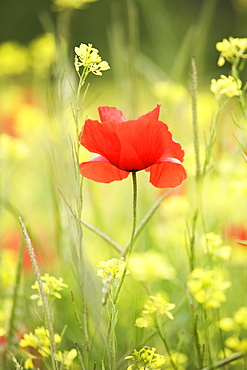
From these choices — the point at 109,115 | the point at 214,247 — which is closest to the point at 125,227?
the point at 214,247

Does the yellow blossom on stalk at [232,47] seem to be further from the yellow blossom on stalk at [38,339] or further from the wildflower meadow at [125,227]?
the yellow blossom on stalk at [38,339]

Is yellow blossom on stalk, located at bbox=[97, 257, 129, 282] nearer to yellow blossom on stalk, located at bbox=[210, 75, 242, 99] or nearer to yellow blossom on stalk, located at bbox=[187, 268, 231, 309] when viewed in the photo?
yellow blossom on stalk, located at bbox=[187, 268, 231, 309]

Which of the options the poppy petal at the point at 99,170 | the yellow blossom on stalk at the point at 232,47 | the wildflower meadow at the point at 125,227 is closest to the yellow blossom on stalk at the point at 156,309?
the wildflower meadow at the point at 125,227

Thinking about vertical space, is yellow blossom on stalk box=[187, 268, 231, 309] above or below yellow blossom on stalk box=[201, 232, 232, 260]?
below

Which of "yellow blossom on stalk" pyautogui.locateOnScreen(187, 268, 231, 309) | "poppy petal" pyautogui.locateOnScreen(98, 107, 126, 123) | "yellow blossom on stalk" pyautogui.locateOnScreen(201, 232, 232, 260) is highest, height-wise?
"poppy petal" pyautogui.locateOnScreen(98, 107, 126, 123)

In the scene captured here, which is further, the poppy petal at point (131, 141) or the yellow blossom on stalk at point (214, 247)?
the yellow blossom on stalk at point (214, 247)

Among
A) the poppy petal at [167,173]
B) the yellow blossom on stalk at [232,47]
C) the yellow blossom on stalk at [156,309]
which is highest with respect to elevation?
the yellow blossom on stalk at [232,47]

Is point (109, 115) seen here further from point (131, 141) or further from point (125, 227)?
point (125, 227)

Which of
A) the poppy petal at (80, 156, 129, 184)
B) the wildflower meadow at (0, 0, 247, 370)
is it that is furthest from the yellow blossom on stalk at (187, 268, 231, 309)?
the poppy petal at (80, 156, 129, 184)
